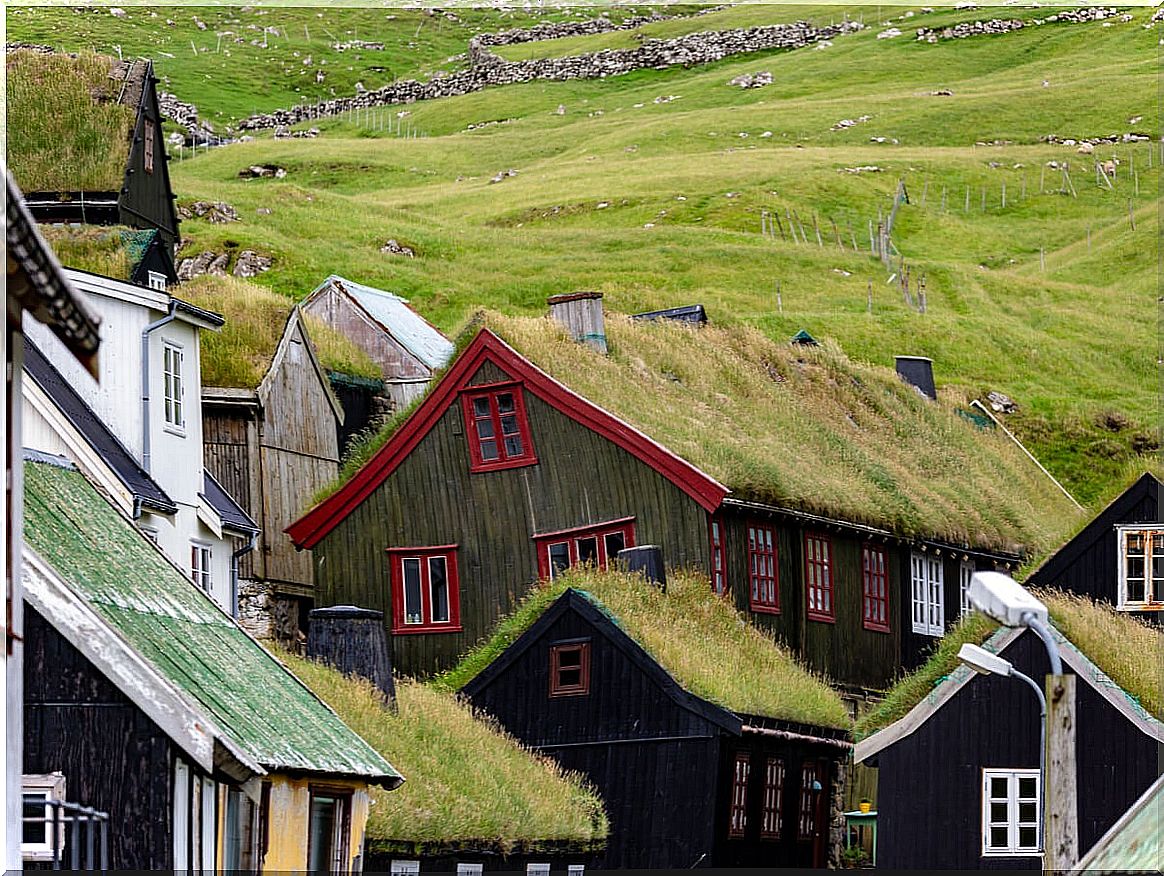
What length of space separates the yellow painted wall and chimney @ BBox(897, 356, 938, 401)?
38443mm

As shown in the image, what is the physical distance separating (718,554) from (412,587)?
647 cm

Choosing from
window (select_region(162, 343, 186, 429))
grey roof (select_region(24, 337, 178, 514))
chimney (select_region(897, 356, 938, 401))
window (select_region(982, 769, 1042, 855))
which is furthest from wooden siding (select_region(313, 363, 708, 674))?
chimney (select_region(897, 356, 938, 401))

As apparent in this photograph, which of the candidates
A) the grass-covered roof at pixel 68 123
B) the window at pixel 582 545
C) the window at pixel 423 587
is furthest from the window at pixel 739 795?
the grass-covered roof at pixel 68 123

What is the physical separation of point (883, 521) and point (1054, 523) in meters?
9.29

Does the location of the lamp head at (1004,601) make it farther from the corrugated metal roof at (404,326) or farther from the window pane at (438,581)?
the corrugated metal roof at (404,326)

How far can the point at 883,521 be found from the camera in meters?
41.1

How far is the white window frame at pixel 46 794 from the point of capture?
58.0 feet

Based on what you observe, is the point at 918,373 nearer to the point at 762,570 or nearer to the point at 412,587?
the point at 762,570

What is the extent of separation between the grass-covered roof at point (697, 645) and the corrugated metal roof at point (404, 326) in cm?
1626

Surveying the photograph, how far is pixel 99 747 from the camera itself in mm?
18422

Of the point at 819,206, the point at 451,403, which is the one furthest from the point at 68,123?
the point at 819,206

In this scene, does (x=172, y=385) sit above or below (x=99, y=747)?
above

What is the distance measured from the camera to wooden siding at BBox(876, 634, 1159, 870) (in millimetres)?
29812

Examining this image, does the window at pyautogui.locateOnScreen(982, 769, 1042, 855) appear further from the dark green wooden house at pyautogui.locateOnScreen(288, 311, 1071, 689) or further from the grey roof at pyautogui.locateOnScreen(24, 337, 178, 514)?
the grey roof at pyautogui.locateOnScreen(24, 337, 178, 514)
